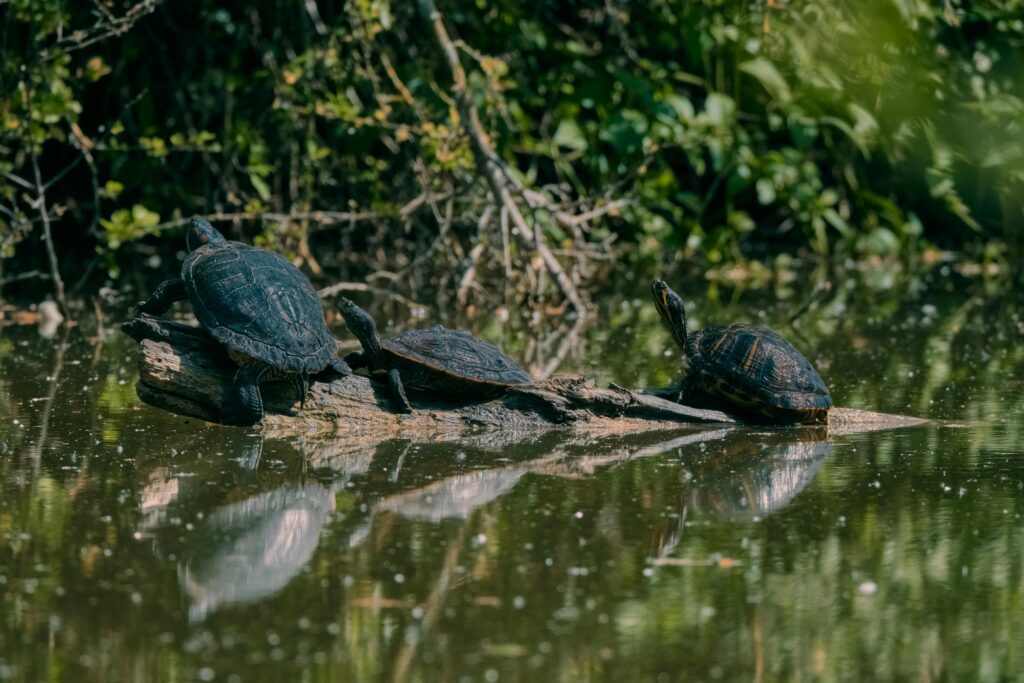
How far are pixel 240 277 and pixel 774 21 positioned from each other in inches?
276

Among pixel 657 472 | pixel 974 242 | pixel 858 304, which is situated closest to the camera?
pixel 657 472

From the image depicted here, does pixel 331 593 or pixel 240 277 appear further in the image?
pixel 240 277

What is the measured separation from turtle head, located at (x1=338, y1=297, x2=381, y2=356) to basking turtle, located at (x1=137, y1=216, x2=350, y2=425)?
12cm

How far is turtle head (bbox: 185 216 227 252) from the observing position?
6.92m

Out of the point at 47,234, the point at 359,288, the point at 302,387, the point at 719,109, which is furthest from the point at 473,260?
the point at 302,387

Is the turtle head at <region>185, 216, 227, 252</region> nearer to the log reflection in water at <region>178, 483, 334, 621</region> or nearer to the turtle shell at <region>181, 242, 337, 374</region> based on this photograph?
the turtle shell at <region>181, 242, 337, 374</region>

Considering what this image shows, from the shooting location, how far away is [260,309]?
20.1ft

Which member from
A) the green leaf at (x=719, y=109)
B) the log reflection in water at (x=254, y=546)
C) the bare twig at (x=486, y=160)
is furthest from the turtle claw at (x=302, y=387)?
the green leaf at (x=719, y=109)

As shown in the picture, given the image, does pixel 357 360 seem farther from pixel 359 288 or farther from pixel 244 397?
pixel 359 288

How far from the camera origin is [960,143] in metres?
12.7

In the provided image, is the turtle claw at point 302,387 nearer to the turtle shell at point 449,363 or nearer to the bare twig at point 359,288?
the turtle shell at point 449,363

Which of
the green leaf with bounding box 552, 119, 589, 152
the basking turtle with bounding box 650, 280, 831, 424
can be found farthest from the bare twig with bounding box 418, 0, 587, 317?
the basking turtle with bounding box 650, 280, 831, 424

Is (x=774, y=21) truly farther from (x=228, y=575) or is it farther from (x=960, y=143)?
(x=228, y=575)

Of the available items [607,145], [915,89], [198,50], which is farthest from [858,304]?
[198,50]
